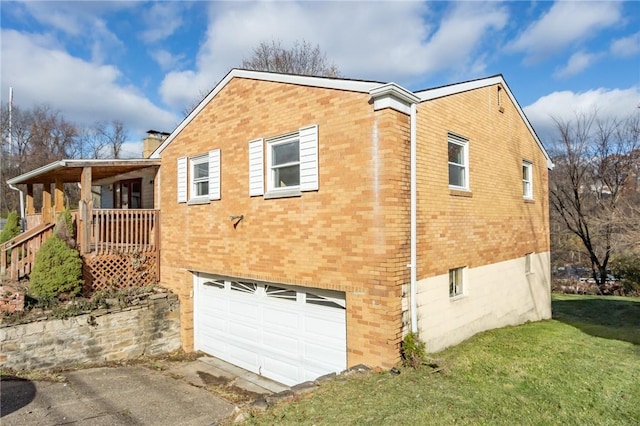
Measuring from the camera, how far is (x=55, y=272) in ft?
31.4

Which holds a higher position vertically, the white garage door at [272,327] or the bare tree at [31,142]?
the bare tree at [31,142]

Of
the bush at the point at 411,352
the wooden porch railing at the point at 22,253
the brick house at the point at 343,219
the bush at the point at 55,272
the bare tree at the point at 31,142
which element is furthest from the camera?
the bare tree at the point at 31,142

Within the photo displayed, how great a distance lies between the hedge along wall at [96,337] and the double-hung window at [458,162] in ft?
27.3

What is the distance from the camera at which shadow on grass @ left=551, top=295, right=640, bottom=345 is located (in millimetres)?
10078

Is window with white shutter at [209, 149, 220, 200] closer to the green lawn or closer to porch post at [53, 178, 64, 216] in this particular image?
the green lawn

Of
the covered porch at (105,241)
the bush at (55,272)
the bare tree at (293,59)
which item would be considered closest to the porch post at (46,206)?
the covered porch at (105,241)

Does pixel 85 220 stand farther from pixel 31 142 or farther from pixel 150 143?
pixel 31 142

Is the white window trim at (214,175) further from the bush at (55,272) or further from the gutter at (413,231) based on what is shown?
the gutter at (413,231)

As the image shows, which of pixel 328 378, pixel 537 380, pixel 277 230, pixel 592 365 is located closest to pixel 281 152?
pixel 277 230

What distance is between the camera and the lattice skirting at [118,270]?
34.6 ft

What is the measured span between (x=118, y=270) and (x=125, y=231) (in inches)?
55.2

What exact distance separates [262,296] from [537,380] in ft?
19.3

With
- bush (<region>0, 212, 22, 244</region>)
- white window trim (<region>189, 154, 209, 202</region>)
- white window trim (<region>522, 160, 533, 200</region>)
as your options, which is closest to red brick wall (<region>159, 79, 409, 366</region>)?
white window trim (<region>189, 154, 209, 202</region>)

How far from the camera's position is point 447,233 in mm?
8039
